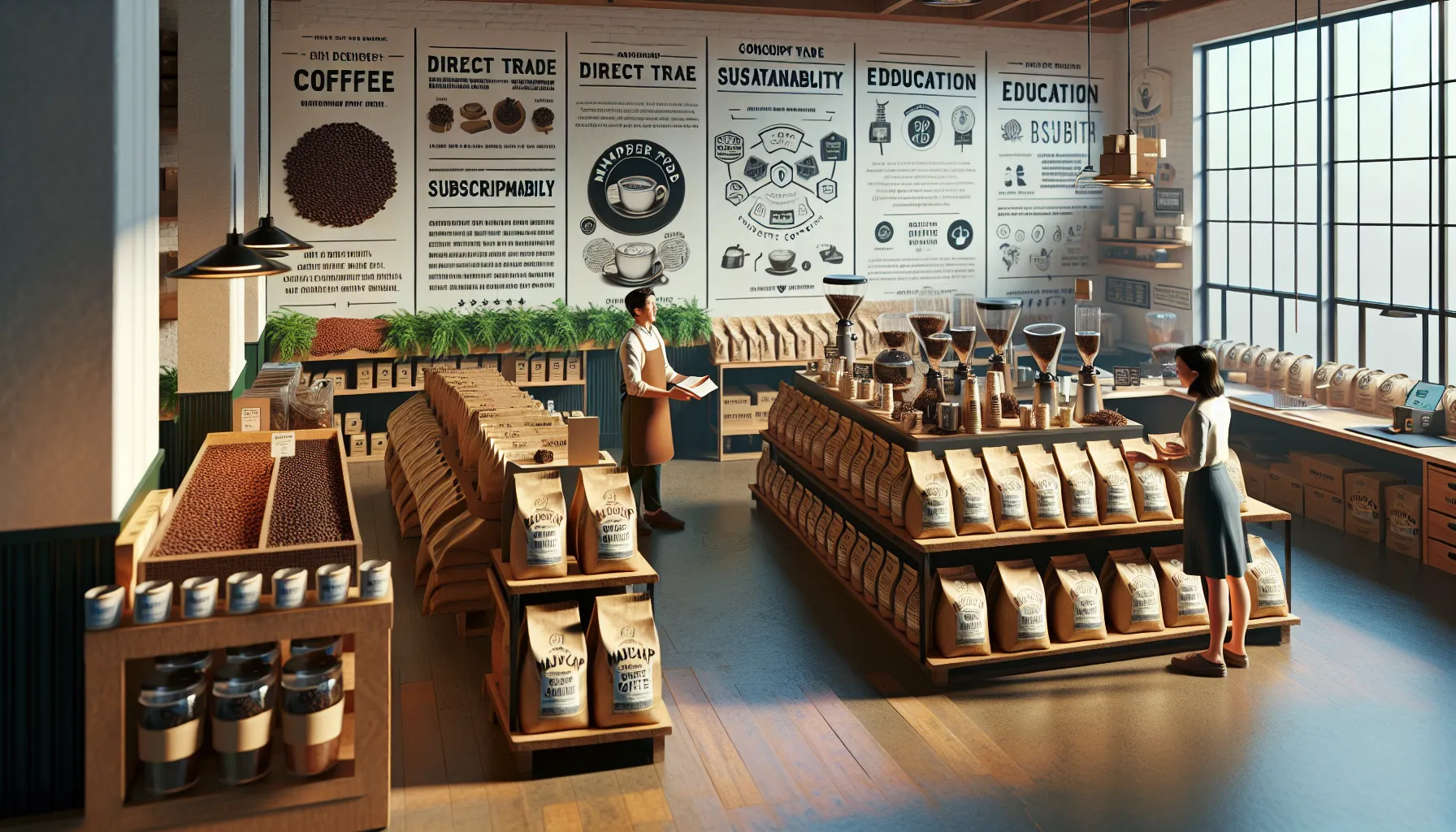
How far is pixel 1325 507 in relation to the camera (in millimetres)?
7742

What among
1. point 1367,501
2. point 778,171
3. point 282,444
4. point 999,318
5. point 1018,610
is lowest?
point 1018,610

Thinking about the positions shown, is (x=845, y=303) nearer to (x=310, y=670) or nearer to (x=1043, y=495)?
(x=1043, y=495)

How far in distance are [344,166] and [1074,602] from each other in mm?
7272

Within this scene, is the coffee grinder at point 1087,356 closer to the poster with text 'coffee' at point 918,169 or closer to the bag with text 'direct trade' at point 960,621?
the bag with text 'direct trade' at point 960,621

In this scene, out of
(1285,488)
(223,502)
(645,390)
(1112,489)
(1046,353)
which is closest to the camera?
(223,502)

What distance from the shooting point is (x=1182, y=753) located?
4.40m

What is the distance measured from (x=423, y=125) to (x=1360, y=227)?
7.42m

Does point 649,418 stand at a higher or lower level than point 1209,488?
higher

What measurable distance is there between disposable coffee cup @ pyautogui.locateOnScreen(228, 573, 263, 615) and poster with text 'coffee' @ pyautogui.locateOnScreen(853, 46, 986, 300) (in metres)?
8.43

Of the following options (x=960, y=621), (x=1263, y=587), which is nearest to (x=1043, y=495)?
(x=960, y=621)

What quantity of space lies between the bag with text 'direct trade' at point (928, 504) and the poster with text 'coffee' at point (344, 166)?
6.33 m

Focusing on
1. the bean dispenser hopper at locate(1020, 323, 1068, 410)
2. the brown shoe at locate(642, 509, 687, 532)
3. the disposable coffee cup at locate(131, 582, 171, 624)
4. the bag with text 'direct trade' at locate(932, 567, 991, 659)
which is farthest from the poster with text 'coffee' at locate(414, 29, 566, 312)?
the disposable coffee cup at locate(131, 582, 171, 624)

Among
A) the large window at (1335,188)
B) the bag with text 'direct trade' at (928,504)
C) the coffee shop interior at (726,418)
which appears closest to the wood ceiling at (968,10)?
the coffee shop interior at (726,418)

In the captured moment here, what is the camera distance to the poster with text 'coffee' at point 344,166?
32.1ft
